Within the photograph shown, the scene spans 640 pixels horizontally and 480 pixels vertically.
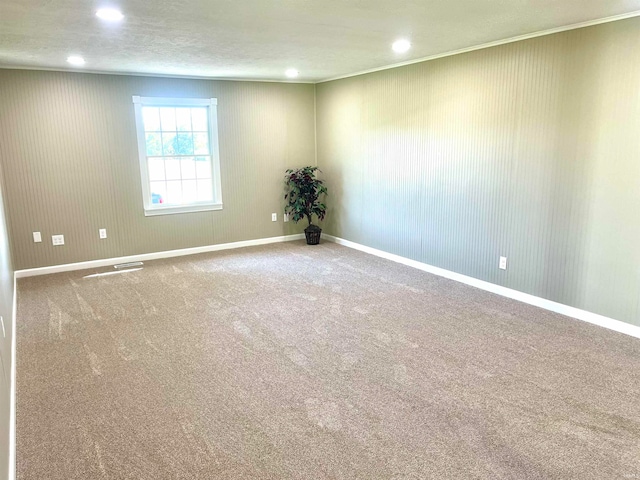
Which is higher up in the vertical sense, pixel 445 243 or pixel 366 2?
pixel 366 2

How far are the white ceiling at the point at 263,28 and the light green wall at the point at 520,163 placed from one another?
1.05 feet

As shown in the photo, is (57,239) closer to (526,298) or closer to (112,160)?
(112,160)

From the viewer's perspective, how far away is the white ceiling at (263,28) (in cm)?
274

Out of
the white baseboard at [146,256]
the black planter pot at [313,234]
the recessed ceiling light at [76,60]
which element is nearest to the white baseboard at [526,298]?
the black planter pot at [313,234]

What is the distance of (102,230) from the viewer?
5.48 meters

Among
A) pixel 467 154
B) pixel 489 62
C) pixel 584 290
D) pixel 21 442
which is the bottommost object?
pixel 21 442

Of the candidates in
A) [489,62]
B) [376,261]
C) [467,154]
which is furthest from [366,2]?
[376,261]

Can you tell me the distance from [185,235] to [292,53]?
2.97 metres

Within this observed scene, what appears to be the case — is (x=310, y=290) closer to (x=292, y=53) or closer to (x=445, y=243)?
(x=445, y=243)

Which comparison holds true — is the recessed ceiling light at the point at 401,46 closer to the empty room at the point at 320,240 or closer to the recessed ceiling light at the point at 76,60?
the empty room at the point at 320,240

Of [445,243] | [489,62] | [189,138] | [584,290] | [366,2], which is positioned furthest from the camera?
[189,138]

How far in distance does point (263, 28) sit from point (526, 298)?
321 cm

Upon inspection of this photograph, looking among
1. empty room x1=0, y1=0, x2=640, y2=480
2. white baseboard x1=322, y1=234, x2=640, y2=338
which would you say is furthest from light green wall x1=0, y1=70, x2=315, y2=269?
white baseboard x1=322, y1=234, x2=640, y2=338

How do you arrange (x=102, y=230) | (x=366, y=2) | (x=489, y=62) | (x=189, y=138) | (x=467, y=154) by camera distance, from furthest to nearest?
(x=189, y=138) → (x=102, y=230) → (x=467, y=154) → (x=489, y=62) → (x=366, y=2)
